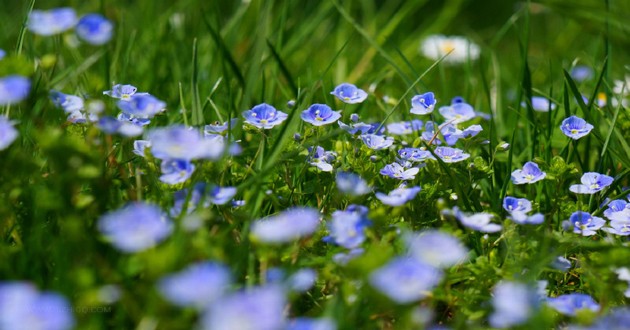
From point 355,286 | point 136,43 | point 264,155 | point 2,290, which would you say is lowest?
point 136,43

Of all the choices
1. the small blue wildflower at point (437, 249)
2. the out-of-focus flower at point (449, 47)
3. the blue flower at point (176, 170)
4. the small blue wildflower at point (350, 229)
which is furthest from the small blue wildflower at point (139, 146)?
the out-of-focus flower at point (449, 47)

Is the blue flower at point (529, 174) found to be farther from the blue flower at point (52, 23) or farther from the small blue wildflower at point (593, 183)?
the blue flower at point (52, 23)

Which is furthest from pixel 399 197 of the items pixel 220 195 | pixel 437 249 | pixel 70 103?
pixel 70 103

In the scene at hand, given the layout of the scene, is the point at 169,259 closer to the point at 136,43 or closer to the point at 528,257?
the point at 528,257

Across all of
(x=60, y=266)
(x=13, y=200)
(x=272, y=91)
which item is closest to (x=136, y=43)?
(x=272, y=91)

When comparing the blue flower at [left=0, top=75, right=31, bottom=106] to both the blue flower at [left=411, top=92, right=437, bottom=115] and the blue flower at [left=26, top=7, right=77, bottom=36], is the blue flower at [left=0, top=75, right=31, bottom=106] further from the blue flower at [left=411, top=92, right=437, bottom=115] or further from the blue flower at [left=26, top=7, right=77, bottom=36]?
the blue flower at [left=411, top=92, right=437, bottom=115]

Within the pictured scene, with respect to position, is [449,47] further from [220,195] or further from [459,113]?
[220,195]

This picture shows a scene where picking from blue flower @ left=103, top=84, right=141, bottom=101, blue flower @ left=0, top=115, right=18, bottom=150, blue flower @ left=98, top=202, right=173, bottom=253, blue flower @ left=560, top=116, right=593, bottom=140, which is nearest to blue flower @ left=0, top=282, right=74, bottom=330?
blue flower @ left=98, top=202, right=173, bottom=253
